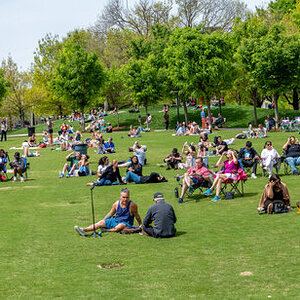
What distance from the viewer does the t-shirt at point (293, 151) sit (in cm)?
2140

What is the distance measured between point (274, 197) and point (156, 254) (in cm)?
485

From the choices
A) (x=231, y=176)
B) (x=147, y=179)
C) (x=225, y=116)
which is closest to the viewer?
(x=231, y=176)

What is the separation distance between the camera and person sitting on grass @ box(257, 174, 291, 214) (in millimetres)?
14148

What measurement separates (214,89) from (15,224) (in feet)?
132

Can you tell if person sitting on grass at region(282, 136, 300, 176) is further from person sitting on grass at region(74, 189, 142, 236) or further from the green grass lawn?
person sitting on grass at region(74, 189, 142, 236)

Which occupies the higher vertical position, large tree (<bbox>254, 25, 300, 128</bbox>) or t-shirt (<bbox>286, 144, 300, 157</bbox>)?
large tree (<bbox>254, 25, 300, 128</bbox>)

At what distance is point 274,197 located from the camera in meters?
14.4

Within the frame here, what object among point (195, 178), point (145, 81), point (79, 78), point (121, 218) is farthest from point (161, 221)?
point (79, 78)

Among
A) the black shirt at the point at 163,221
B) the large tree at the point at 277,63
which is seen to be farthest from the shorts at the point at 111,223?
the large tree at the point at 277,63

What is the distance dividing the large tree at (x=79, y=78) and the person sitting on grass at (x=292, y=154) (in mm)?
40079

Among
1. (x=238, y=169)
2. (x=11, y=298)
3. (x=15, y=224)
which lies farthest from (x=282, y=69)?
(x=11, y=298)

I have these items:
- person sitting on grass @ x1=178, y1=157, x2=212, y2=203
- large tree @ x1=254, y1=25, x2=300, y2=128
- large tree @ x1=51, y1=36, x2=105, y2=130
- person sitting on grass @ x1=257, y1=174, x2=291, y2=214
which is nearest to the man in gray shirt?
person sitting on grass @ x1=257, y1=174, x2=291, y2=214

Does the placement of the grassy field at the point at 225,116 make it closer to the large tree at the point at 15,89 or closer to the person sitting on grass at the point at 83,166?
the large tree at the point at 15,89

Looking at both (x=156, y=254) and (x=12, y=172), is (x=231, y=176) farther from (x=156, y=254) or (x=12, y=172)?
(x=12, y=172)
